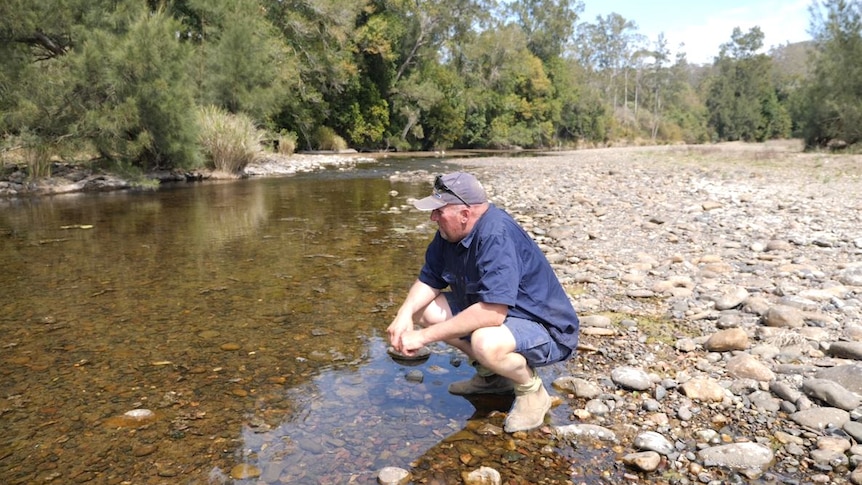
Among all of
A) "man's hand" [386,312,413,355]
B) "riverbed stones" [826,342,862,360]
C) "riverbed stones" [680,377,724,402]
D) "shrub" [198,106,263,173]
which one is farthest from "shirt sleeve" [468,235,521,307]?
"shrub" [198,106,263,173]

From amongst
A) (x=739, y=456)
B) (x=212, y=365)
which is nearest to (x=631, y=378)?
(x=739, y=456)

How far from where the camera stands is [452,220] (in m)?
3.11

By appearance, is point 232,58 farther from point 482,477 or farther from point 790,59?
point 790,59

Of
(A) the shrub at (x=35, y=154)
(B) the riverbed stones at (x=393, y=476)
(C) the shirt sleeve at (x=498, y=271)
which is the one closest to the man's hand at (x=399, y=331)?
(C) the shirt sleeve at (x=498, y=271)

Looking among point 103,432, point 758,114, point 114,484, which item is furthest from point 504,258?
point 758,114

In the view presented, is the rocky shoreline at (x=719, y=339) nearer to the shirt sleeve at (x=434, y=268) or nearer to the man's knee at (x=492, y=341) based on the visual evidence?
the man's knee at (x=492, y=341)

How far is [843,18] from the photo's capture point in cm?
2330

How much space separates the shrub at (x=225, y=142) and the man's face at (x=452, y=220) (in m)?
16.3

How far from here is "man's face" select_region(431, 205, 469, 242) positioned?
308 centimetres

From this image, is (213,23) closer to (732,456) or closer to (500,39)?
(732,456)

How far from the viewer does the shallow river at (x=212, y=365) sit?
9.41ft

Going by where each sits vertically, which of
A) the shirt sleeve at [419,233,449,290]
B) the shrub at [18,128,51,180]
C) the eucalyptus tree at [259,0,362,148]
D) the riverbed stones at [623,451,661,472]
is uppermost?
the eucalyptus tree at [259,0,362,148]

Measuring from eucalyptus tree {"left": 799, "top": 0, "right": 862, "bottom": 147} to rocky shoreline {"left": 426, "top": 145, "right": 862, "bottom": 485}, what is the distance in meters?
17.6

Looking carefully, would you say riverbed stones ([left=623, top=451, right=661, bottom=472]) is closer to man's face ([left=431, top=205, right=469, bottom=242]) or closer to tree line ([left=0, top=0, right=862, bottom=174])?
man's face ([left=431, top=205, right=469, bottom=242])
